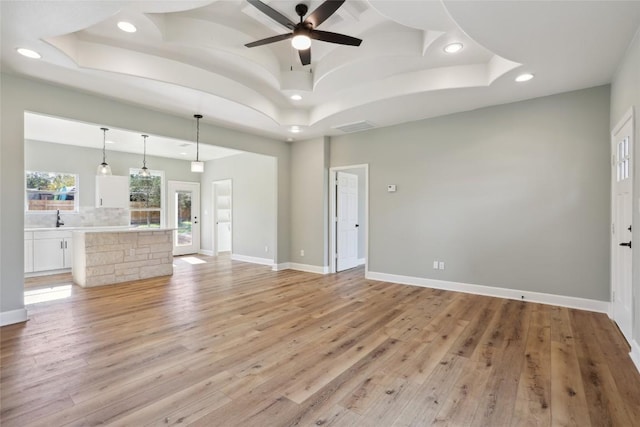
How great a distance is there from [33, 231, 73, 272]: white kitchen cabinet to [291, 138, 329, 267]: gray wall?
482cm

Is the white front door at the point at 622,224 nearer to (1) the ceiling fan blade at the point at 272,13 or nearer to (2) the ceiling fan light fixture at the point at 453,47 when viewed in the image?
(2) the ceiling fan light fixture at the point at 453,47

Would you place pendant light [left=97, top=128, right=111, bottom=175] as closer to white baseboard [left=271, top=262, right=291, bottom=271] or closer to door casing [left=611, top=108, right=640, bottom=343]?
white baseboard [left=271, top=262, right=291, bottom=271]

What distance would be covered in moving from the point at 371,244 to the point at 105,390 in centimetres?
450

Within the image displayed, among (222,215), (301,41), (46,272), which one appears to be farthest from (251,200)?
(301,41)

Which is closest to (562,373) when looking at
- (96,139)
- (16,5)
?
(16,5)

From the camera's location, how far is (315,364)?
2.54 meters

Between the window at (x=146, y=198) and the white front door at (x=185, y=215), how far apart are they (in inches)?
11.3

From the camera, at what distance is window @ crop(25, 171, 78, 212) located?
6.60 meters

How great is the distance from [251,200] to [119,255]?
10.8ft

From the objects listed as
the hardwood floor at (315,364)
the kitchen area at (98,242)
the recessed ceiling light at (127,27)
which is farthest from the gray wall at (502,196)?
the kitchen area at (98,242)

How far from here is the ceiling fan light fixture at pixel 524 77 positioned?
11.5 feet

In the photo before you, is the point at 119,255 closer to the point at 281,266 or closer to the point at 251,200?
the point at 281,266

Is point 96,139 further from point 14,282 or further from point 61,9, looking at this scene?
point 61,9

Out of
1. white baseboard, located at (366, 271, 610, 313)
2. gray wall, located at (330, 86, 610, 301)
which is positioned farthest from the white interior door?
white baseboard, located at (366, 271, 610, 313)
